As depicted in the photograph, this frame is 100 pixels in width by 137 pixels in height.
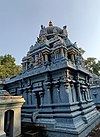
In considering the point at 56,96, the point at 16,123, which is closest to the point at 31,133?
the point at 16,123

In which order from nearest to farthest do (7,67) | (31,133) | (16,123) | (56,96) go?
1. (16,123)
2. (31,133)
3. (56,96)
4. (7,67)

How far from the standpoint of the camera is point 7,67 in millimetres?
30078

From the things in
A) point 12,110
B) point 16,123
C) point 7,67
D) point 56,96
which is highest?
point 7,67

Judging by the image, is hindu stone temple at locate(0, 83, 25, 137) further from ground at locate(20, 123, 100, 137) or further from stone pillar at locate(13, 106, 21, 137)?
ground at locate(20, 123, 100, 137)

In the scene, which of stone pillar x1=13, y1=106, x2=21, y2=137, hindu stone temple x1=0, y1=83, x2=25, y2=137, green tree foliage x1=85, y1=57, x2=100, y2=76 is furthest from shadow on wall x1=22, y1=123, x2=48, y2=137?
green tree foliage x1=85, y1=57, x2=100, y2=76

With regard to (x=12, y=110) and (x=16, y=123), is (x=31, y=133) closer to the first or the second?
(x=16, y=123)

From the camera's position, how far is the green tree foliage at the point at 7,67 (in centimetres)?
2802

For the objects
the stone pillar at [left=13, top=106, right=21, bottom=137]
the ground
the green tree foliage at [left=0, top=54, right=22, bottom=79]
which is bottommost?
the ground

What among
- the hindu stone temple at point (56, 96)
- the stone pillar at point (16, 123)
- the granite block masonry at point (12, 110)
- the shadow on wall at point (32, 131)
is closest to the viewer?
the granite block masonry at point (12, 110)

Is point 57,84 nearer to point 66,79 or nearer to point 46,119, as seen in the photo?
point 66,79

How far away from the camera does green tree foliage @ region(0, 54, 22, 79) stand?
28.0 metres

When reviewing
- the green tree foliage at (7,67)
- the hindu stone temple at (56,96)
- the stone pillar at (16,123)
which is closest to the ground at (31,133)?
the hindu stone temple at (56,96)

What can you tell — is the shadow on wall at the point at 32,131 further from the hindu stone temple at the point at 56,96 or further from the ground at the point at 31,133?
the hindu stone temple at the point at 56,96

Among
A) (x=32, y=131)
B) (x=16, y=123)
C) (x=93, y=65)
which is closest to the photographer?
(x=16, y=123)
